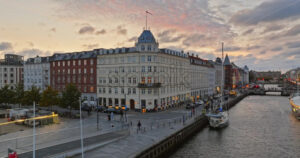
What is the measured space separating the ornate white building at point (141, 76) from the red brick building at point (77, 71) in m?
2.76

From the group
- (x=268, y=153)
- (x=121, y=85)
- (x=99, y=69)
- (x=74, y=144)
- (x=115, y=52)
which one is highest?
(x=115, y=52)

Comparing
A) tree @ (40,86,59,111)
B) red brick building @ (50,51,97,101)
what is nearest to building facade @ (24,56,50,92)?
red brick building @ (50,51,97,101)

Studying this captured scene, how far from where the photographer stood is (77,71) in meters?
73.4

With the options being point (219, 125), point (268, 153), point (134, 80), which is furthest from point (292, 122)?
point (134, 80)

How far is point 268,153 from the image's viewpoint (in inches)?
1287

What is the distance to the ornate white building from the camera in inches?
2287

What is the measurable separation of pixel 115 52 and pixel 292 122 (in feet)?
175

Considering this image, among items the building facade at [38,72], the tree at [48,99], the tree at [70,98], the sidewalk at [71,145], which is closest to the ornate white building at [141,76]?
the tree at [70,98]

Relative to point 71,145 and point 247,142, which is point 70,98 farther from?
point 247,142

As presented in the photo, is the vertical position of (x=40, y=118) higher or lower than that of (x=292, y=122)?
higher

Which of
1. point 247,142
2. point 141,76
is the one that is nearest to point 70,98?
point 141,76

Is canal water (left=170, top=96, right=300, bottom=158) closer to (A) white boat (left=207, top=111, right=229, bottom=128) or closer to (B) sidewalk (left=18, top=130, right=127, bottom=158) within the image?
(A) white boat (left=207, top=111, right=229, bottom=128)

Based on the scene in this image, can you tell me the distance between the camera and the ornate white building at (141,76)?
58094 mm

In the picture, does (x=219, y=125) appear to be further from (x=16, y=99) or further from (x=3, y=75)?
(x=3, y=75)
